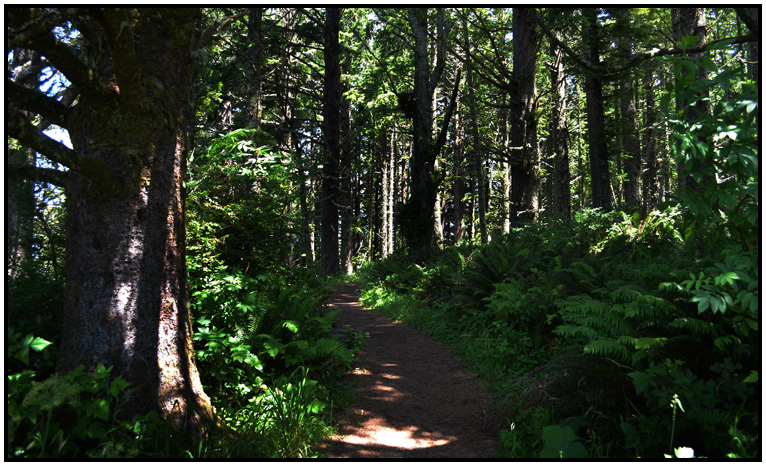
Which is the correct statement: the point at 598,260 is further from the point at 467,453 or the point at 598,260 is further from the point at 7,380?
the point at 7,380

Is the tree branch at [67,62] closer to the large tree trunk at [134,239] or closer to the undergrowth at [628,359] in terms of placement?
the large tree trunk at [134,239]

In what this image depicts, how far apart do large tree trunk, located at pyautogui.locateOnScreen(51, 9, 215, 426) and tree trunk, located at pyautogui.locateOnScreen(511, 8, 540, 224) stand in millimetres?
9091

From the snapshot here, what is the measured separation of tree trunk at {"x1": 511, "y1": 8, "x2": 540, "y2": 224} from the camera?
10.9 metres

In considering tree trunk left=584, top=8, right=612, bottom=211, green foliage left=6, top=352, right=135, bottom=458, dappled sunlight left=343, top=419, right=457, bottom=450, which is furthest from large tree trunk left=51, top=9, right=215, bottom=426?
tree trunk left=584, top=8, right=612, bottom=211

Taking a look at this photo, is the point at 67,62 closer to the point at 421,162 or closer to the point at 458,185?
the point at 421,162

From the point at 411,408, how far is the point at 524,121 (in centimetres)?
856

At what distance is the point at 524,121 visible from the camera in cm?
1097

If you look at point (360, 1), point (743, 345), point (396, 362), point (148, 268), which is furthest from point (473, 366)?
point (360, 1)

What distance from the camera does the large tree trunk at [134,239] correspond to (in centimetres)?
324

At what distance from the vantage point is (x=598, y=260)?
6.61 meters

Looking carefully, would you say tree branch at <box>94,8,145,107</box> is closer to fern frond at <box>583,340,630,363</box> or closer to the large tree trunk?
the large tree trunk

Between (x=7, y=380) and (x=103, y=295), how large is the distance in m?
0.79

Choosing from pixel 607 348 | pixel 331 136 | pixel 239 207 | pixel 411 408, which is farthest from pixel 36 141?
pixel 331 136

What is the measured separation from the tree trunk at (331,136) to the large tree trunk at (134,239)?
1025 cm
